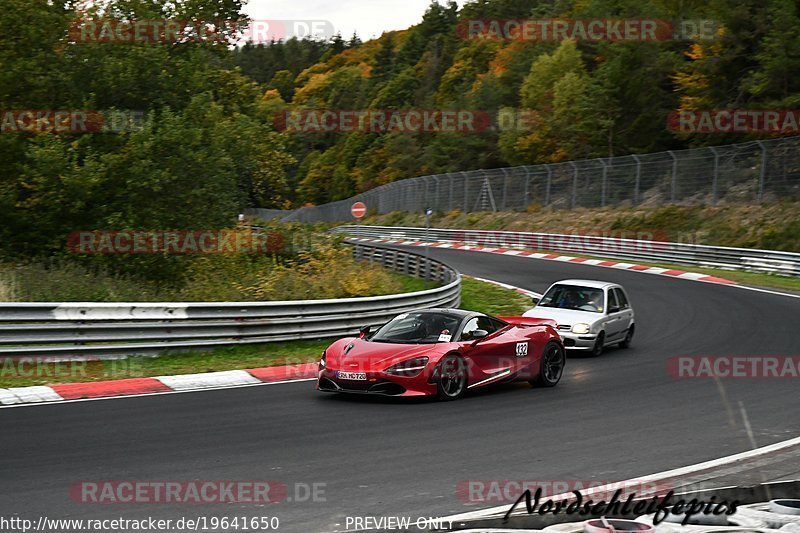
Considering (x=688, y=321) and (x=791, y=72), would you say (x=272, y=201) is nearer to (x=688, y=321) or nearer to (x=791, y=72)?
(x=791, y=72)

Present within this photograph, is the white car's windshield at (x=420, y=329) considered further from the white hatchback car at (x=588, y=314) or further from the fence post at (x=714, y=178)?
the fence post at (x=714, y=178)

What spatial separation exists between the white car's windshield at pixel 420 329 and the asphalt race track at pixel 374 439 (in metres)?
0.94

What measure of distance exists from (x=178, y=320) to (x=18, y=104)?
14.2 metres

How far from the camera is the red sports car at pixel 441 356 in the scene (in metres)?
12.0

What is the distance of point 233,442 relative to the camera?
9.48m

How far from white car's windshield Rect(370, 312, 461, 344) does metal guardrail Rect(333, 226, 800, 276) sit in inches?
589

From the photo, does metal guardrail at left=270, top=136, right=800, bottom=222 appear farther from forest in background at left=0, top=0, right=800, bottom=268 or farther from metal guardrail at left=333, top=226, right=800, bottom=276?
forest in background at left=0, top=0, right=800, bottom=268

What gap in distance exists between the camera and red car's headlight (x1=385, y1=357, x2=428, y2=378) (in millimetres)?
11992

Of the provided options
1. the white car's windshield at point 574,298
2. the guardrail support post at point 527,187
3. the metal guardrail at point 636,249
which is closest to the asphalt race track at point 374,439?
the white car's windshield at point 574,298

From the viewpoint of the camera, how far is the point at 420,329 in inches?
514

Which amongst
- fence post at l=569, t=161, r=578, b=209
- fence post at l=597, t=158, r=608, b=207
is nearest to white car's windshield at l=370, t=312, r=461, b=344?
fence post at l=597, t=158, r=608, b=207

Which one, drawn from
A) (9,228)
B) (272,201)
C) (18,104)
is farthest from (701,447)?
(272,201)

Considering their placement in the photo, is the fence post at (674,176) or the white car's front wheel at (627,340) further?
the fence post at (674,176)

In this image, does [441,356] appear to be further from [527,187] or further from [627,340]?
Result: [527,187]
